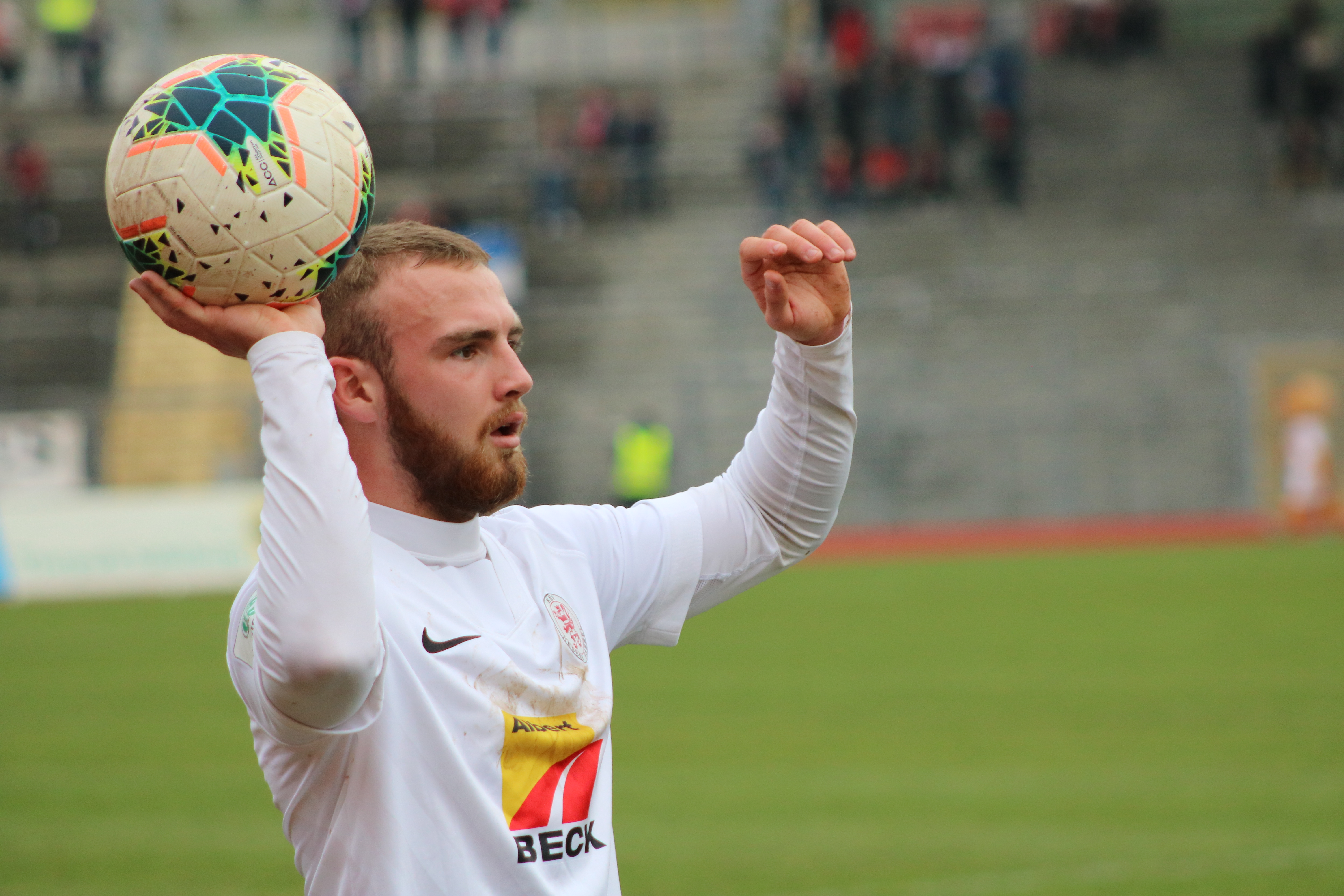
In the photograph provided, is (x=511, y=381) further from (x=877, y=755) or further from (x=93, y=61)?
(x=93, y=61)

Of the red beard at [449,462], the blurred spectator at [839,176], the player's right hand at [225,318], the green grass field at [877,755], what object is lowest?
the green grass field at [877,755]

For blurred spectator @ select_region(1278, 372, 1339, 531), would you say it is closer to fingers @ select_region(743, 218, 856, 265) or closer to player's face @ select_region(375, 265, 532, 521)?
fingers @ select_region(743, 218, 856, 265)

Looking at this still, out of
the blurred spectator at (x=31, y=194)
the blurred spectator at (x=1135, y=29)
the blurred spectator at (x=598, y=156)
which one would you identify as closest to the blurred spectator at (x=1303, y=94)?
the blurred spectator at (x=1135, y=29)

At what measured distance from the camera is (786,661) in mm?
11875

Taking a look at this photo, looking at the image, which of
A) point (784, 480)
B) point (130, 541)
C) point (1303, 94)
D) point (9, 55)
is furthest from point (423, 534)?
point (9, 55)

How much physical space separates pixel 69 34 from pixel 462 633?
28.6 meters

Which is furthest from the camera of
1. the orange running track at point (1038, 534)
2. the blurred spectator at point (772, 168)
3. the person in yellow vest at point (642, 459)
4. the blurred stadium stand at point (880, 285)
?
the blurred spectator at point (772, 168)

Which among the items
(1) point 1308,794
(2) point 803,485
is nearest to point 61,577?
(1) point 1308,794

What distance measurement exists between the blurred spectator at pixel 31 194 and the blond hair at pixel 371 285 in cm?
2530

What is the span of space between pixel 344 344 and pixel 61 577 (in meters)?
15.7

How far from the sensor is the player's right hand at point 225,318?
2252mm

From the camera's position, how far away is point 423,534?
259 centimetres

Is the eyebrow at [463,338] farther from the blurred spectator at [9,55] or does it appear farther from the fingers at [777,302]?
the blurred spectator at [9,55]

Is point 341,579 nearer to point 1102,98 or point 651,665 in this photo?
point 651,665
